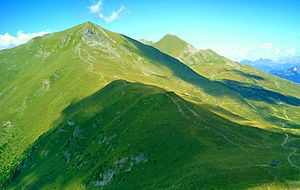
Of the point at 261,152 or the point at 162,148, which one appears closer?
the point at 261,152

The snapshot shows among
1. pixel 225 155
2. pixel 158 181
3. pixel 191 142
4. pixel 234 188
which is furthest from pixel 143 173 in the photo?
pixel 234 188

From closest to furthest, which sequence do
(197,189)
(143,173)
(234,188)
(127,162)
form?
(234,188)
(197,189)
(143,173)
(127,162)

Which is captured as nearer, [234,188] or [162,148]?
[234,188]

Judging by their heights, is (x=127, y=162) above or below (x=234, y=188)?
below

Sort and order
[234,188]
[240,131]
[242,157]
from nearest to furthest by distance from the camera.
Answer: [234,188] → [242,157] → [240,131]

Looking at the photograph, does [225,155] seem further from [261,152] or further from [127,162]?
[127,162]

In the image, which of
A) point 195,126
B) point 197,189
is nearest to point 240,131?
point 195,126

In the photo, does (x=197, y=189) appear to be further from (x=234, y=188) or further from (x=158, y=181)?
(x=158, y=181)

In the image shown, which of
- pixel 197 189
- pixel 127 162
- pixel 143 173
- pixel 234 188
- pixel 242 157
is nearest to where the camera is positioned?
pixel 234 188

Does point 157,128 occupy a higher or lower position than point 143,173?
higher
